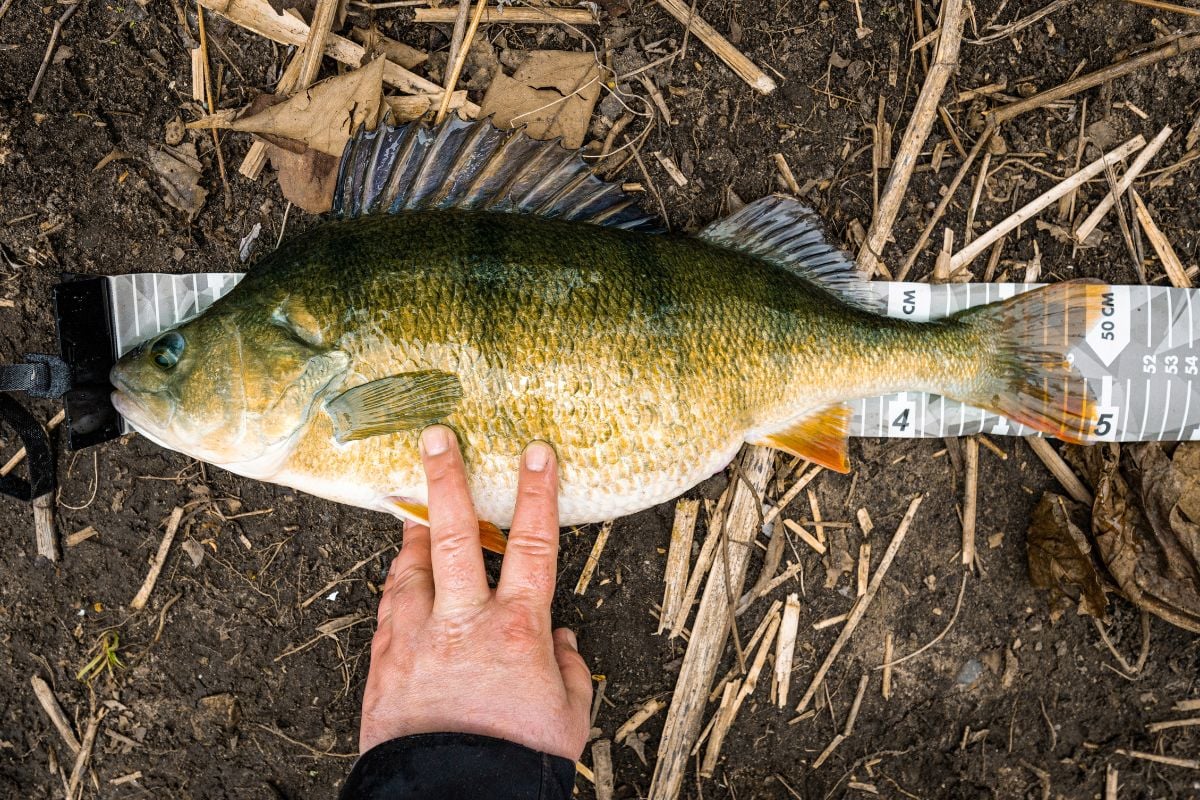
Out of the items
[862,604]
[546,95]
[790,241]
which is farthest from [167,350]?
[862,604]

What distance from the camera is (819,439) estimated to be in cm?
249

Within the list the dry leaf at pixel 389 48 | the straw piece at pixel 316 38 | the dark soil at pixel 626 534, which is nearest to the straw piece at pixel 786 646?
the dark soil at pixel 626 534

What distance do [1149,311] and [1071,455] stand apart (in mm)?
654

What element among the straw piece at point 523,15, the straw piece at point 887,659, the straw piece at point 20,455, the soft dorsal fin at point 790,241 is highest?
the straw piece at point 523,15

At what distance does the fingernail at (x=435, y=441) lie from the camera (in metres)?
2.07

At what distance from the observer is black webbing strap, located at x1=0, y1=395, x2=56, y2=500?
255 cm

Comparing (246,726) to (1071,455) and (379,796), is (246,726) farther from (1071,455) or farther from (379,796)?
(1071,455)

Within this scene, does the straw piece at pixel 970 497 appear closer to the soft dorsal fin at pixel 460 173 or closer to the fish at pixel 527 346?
the fish at pixel 527 346

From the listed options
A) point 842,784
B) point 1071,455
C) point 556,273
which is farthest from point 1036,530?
point 556,273

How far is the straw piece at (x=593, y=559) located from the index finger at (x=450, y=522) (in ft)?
2.57

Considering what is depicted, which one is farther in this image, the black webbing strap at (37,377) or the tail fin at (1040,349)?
the tail fin at (1040,349)

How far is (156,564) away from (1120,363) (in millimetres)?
4036

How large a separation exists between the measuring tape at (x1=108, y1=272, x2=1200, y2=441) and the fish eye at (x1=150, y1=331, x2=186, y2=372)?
245 cm

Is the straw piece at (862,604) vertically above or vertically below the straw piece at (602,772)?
above
